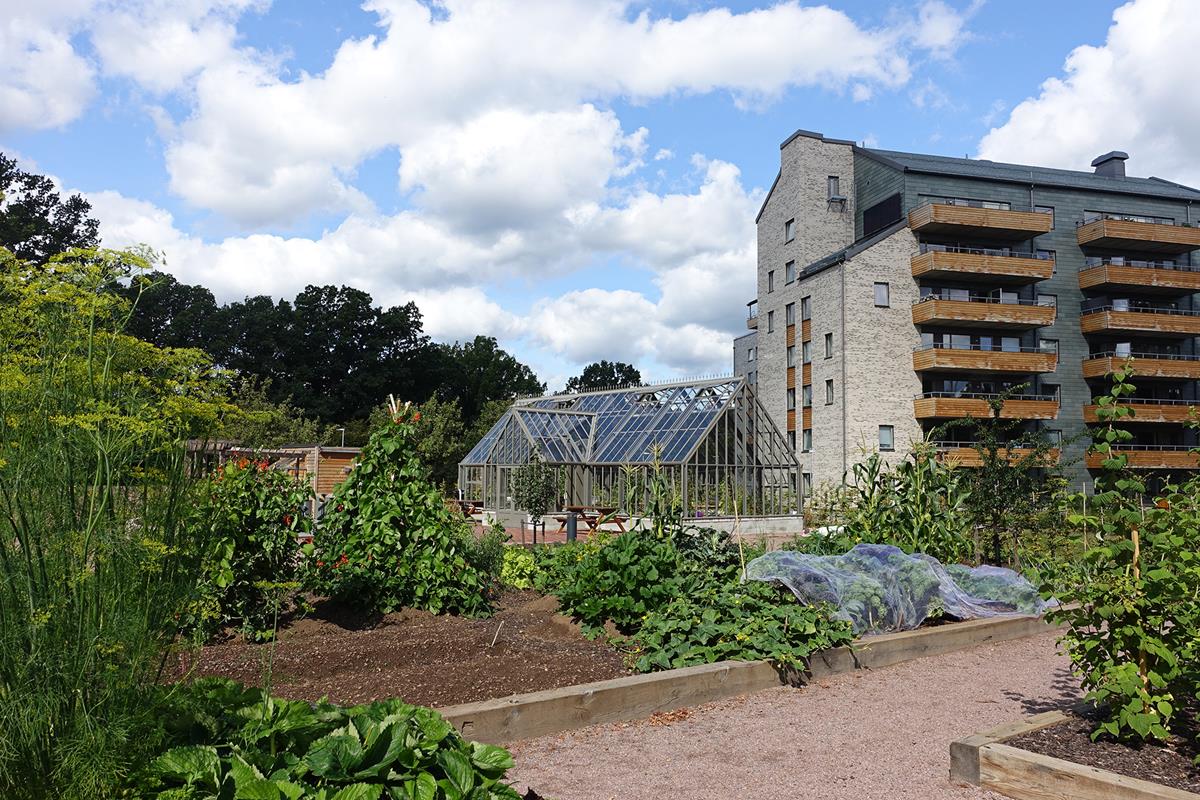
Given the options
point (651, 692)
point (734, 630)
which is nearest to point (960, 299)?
point (734, 630)

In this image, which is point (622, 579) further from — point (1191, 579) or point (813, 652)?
point (1191, 579)

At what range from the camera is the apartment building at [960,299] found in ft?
112

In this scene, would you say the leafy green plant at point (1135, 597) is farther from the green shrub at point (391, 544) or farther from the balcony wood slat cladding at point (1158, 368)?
the balcony wood slat cladding at point (1158, 368)

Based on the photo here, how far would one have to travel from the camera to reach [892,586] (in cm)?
844

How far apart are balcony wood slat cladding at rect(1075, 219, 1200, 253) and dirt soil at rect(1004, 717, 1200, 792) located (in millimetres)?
38735

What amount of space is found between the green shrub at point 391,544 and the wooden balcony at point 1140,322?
1467 inches

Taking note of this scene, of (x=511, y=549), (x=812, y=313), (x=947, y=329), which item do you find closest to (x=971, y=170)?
(x=947, y=329)

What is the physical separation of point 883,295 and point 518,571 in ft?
92.3

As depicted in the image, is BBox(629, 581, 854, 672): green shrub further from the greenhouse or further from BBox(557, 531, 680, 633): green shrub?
the greenhouse

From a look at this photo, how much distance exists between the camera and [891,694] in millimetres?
6582

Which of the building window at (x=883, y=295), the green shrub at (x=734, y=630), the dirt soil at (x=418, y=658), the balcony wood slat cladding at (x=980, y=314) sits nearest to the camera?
the dirt soil at (x=418, y=658)

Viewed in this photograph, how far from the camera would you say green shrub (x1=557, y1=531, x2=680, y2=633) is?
25.3ft

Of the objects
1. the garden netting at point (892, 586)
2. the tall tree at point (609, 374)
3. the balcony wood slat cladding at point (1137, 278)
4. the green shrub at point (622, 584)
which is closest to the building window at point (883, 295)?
the balcony wood slat cladding at point (1137, 278)

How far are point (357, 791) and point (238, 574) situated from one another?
478 cm
